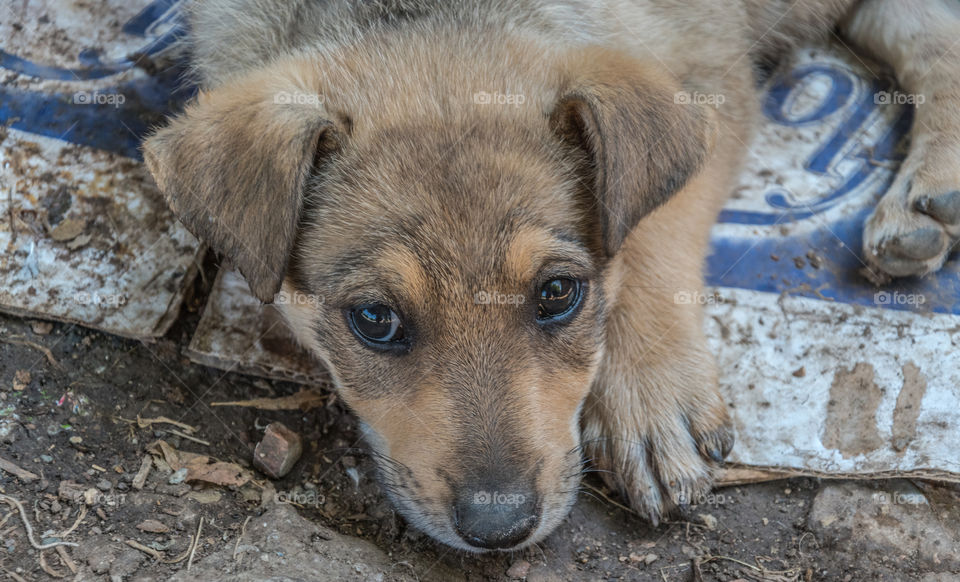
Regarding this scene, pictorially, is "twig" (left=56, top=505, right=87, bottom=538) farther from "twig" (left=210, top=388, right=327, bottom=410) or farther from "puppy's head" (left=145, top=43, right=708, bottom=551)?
"puppy's head" (left=145, top=43, right=708, bottom=551)

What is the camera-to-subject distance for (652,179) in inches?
133

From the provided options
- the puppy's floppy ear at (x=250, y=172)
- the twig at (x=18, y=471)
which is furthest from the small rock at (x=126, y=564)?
the puppy's floppy ear at (x=250, y=172)

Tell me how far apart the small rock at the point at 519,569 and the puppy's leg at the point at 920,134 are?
2478 millimetres

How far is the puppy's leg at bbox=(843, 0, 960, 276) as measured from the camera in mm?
4375

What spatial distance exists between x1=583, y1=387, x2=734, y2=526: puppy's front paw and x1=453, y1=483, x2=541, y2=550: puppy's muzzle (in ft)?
3.16

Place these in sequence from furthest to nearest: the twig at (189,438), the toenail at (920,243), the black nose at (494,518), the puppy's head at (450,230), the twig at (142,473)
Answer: the toenail at (920,243), the twig at (189,438), the twig at (142,473), the puppy's head at (450,230), the black nose at (494,518)

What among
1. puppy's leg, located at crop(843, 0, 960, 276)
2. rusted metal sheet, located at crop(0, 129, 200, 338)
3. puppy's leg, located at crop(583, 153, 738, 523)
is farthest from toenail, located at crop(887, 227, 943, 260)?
rusted metal sheet, located at crop(0, 129, 200, 338)

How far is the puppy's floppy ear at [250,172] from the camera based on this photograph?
3184mm

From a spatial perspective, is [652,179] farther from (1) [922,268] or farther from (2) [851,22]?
(2) [851,22]

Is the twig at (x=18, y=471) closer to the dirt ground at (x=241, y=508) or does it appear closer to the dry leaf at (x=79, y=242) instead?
the dirt ground at (x=241, y=508)

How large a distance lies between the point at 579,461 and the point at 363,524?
3.39 ft

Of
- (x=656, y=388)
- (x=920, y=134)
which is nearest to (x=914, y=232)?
(x=920, y=134)

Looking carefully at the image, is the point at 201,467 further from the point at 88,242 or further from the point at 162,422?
the point at 88,242

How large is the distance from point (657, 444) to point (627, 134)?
59.7 inches
